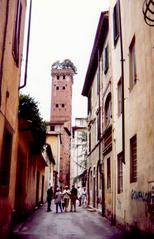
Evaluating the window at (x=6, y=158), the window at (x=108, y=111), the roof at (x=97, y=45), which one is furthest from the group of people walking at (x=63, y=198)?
the window at (x=6, y=158)

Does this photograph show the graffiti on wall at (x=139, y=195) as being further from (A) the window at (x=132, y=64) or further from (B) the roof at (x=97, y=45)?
(B) the roof at (x=97, y=45)

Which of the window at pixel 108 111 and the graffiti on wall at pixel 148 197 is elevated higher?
the window at pixel 108 111

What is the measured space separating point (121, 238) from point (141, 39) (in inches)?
236

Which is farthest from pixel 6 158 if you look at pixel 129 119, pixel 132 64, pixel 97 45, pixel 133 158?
pixel 97 45

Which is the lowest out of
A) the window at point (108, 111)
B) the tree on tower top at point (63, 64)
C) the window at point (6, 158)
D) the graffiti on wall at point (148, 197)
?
the graffiti on wall at point (148, 197)

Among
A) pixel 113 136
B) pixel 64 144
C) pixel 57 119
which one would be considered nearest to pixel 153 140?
pixel 113 136

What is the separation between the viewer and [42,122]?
19.1 metres

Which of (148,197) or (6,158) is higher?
(6,158)

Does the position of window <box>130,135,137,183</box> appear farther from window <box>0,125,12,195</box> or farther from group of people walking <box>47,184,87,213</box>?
group of people walking <box>47,184,87,213</box>

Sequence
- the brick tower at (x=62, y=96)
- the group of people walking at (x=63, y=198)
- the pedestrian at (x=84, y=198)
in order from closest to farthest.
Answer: the group of people walking at (x=63, y=198) → the pedestrian at (x=84, y=198) → the brick tower at (x=62, y=96)

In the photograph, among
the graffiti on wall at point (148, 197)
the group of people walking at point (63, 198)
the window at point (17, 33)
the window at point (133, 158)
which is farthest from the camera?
the group of people walking at point (63, 198)

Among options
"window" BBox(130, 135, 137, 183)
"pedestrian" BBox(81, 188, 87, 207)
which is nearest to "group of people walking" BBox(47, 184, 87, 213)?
"pedestrian" BBox(81, 188, 87, 207)

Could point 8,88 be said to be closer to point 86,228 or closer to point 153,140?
point 153,140

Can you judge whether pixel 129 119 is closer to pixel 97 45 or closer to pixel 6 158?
pixel 6 158
